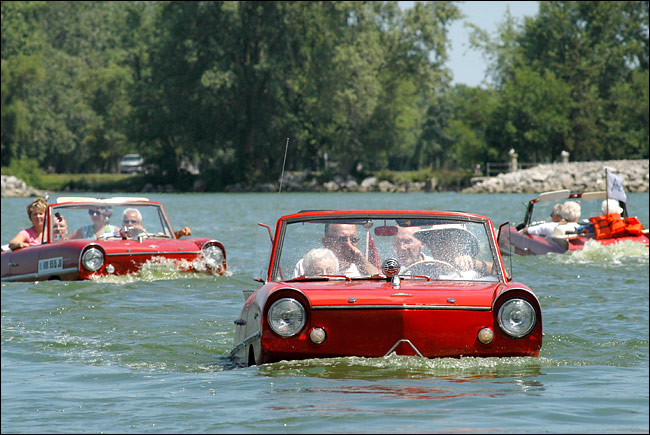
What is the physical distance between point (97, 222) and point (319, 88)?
6155 cm

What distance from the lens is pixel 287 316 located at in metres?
7.92

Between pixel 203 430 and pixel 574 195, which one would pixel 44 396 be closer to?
pixel 203 430

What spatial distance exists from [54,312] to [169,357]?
3.95 m

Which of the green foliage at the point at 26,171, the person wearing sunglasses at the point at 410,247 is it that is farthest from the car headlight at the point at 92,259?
the green foliage at the point at 26,171

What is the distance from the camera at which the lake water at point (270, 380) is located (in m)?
6.82

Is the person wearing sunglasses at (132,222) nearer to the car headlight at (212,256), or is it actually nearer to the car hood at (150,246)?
the car hood at (150,246)

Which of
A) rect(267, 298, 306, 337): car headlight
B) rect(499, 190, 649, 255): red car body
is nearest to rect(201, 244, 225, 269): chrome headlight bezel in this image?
rect(499, 190, 649, 255): red car body

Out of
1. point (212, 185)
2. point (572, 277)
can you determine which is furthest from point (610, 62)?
point (572, 277)

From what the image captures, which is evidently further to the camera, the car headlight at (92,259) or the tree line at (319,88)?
the tree line at (319,88)

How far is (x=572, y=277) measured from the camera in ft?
64.1

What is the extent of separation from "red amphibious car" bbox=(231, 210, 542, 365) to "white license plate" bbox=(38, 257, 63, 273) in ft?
29.3

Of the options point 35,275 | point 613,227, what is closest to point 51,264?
point 35,275

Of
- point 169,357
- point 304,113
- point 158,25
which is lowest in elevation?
point 169,357

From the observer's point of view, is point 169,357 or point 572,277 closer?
point 169,357
